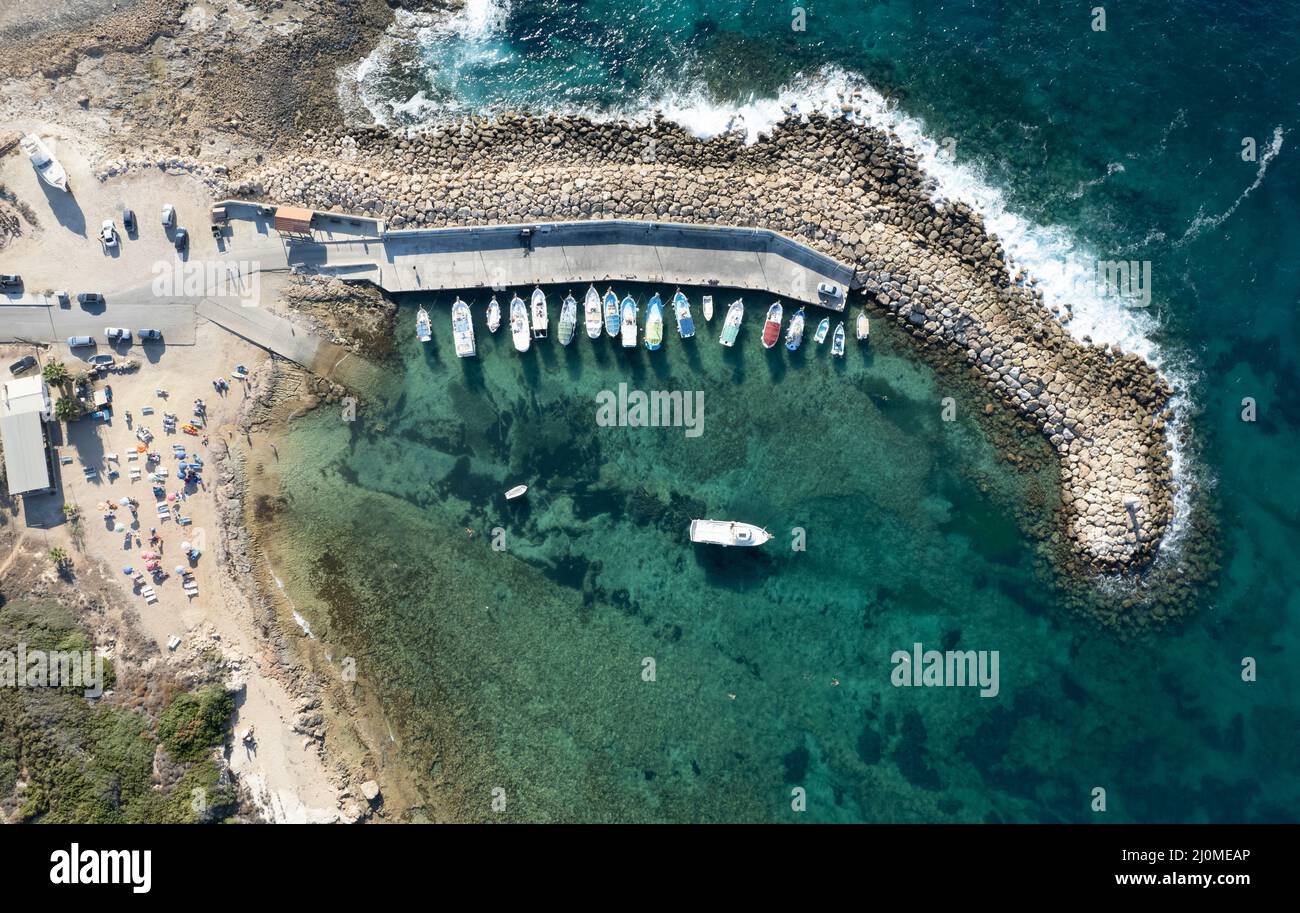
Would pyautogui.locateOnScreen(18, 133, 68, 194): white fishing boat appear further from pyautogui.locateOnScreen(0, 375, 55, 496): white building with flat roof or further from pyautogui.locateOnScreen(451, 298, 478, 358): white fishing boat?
pyautogui.locateOnScreen(451, 298, 478, 358): white fishing boat

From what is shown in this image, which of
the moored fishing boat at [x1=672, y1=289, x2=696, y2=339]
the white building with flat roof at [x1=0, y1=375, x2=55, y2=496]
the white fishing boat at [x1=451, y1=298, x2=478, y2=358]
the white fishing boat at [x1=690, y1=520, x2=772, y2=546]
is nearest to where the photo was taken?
the white building with flat roof at [x1=0, y1=375, x2=55, y2=496]

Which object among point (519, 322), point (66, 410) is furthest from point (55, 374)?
point (519, 322)

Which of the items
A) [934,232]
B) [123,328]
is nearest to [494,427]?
[123,328]

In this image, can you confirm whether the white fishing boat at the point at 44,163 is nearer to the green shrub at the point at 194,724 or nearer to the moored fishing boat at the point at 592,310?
the green shrub at the point at 194,724

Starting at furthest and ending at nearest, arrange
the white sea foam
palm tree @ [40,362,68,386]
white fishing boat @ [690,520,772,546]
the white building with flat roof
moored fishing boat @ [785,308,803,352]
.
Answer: the white sea foam, moored fishing boat @ [785,308,803,352], white fishing boat @ [690,520,772,546], palm tree @ [40,362,68,386], the white building with flat roof

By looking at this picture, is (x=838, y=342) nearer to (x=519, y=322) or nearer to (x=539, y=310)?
(x=539, y=310)

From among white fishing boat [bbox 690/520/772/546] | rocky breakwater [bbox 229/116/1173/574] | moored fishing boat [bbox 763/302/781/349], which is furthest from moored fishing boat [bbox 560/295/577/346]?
white fishing boat [bbox 690/520/772/546]
